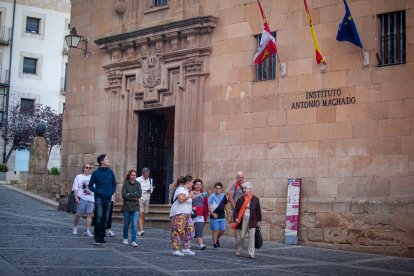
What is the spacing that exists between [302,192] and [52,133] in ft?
111

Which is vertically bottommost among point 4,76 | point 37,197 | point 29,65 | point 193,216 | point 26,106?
point 193,216

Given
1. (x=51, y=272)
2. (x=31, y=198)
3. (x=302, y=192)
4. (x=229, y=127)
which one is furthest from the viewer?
(x=31, y=198)

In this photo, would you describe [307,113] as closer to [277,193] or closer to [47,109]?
[277,193]

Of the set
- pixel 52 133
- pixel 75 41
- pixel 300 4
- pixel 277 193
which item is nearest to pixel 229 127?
pixel 277 193

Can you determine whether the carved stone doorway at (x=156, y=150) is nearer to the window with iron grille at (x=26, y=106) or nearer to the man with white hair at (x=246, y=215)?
the man with white hair at (x=246, y=215)

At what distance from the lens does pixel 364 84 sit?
1620 centimetres

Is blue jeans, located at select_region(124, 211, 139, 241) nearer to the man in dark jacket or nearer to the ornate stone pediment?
the man in dark jacket

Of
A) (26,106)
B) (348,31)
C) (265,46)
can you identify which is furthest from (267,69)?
(26,106)

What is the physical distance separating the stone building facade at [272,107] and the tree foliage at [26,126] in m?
24.4

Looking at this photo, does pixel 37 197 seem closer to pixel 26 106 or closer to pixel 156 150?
pixel 156 150

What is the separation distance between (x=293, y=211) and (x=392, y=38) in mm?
4551

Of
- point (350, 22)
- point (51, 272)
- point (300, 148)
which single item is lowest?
point (51, 272)

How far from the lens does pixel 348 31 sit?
16281 mm

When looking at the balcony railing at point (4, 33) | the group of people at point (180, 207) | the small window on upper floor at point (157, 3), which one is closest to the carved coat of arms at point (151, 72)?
the small window on upper floor at point (157, 3)
